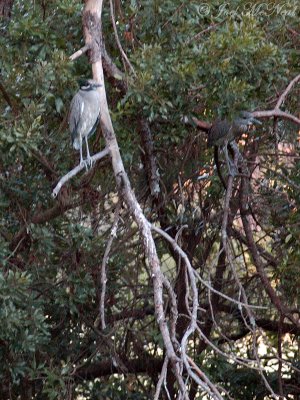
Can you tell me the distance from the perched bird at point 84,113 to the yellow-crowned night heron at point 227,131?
61cm

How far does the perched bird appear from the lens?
4562 millimetres

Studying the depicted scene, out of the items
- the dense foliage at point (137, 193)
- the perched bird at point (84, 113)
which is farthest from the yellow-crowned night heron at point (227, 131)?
the perched bird at point (84, 113)

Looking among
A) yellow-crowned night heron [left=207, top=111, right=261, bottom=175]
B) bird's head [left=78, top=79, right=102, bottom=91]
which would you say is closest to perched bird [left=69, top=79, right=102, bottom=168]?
bird's head [left=78, top=79, right=102, bottom=91]

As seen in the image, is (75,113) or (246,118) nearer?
(75,113)

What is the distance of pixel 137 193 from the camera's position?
5.83 metres

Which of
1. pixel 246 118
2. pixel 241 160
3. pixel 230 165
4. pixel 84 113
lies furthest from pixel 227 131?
pixel 84 113

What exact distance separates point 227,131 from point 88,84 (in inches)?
33.0

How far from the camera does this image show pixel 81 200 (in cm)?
550

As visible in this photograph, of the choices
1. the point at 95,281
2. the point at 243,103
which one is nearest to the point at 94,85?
the point at 243,103

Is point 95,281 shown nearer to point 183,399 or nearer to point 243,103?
point 243,103

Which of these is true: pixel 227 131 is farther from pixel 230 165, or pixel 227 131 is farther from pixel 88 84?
pixel 88 84

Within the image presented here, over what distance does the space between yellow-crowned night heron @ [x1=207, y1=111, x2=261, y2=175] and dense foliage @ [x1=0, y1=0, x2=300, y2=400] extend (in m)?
0.11

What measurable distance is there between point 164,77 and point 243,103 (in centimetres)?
39

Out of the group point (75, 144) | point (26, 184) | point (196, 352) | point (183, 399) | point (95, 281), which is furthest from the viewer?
point (196, 352)
